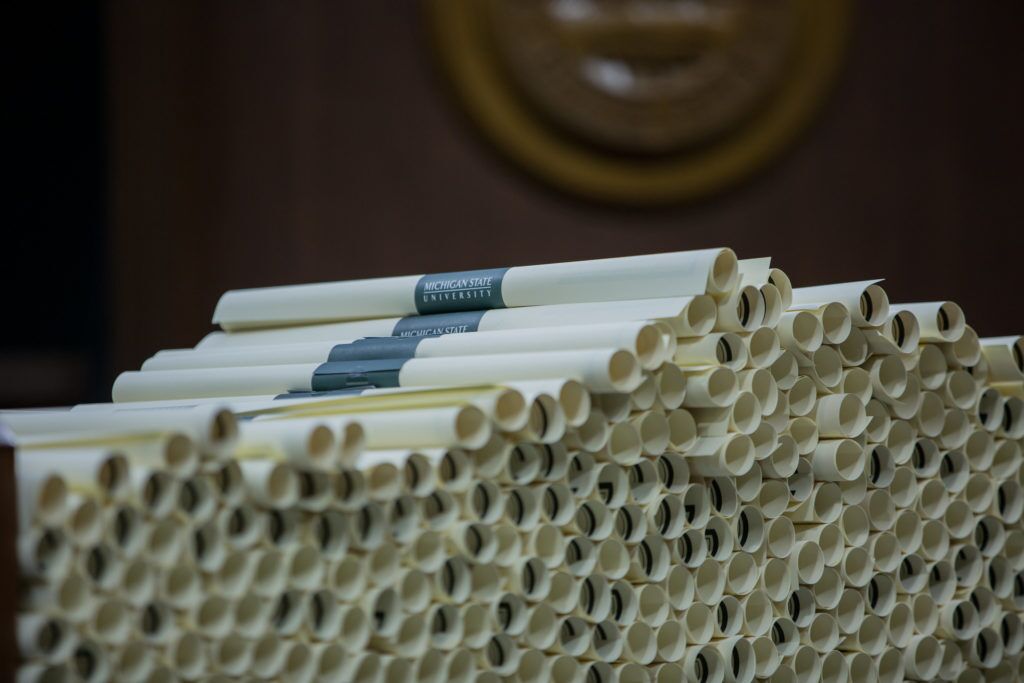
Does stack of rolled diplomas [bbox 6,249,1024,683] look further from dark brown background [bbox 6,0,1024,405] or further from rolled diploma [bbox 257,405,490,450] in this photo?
dark brown background [bbox 6,0,1024,405]

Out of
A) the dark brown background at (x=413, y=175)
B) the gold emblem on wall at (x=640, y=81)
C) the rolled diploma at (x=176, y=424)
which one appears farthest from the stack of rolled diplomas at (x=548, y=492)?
the gold emblem on wall at (x=640, y=81)

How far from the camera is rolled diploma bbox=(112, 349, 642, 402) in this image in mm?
1331

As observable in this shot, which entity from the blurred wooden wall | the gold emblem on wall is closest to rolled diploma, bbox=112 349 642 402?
the blurred wooden wall

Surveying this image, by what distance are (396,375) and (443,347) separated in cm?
7

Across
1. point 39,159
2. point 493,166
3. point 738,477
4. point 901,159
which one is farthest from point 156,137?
point 738,477

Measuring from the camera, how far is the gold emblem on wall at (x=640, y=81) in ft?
12.3

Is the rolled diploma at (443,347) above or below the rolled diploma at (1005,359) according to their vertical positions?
above

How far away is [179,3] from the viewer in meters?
3.62

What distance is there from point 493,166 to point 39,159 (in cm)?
122

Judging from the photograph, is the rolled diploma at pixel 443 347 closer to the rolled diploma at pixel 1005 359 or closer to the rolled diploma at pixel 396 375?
the rolled diploma at pixel 396 375

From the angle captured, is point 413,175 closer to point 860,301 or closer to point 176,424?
point 860,301

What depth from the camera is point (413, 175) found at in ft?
12.5

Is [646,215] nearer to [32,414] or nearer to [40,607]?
[32,414]

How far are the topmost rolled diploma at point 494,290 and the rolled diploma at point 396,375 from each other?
0.51 feet
